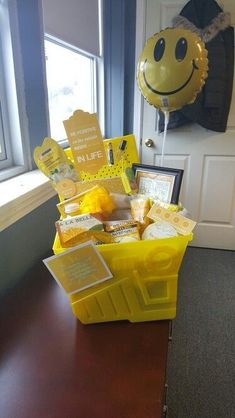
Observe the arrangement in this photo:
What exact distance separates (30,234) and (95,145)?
352mm

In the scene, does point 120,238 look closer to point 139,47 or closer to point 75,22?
point 75,22

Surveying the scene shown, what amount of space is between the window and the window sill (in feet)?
1.55

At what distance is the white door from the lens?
188cm

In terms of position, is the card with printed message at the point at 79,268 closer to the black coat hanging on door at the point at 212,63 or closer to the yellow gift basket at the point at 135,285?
the yellow gift basket at the point at 135,285

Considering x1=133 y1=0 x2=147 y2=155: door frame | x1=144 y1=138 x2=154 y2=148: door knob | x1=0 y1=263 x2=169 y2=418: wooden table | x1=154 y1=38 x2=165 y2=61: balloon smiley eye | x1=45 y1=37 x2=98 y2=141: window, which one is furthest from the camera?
x1=144 y1=138 x2=154 y2=148: door knob

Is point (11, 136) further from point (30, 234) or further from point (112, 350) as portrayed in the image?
point (112, 350)

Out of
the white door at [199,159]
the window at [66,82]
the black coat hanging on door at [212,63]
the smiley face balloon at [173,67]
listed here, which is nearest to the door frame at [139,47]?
the white door at [199,159]

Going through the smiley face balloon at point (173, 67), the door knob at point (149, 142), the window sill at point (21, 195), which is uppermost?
the smiley face balloon at point (173, 67)

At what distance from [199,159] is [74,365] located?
185 cm

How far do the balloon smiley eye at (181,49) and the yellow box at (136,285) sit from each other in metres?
0.57

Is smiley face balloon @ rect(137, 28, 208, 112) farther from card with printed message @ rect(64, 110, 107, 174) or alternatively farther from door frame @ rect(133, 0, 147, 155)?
door frame @ rect(133, 0, 147, 155)

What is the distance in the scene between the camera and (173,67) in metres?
0.84

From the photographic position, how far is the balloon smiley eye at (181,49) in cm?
82

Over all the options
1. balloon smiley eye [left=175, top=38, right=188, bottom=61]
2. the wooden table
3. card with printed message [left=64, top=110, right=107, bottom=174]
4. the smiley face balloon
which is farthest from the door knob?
the wooden table
